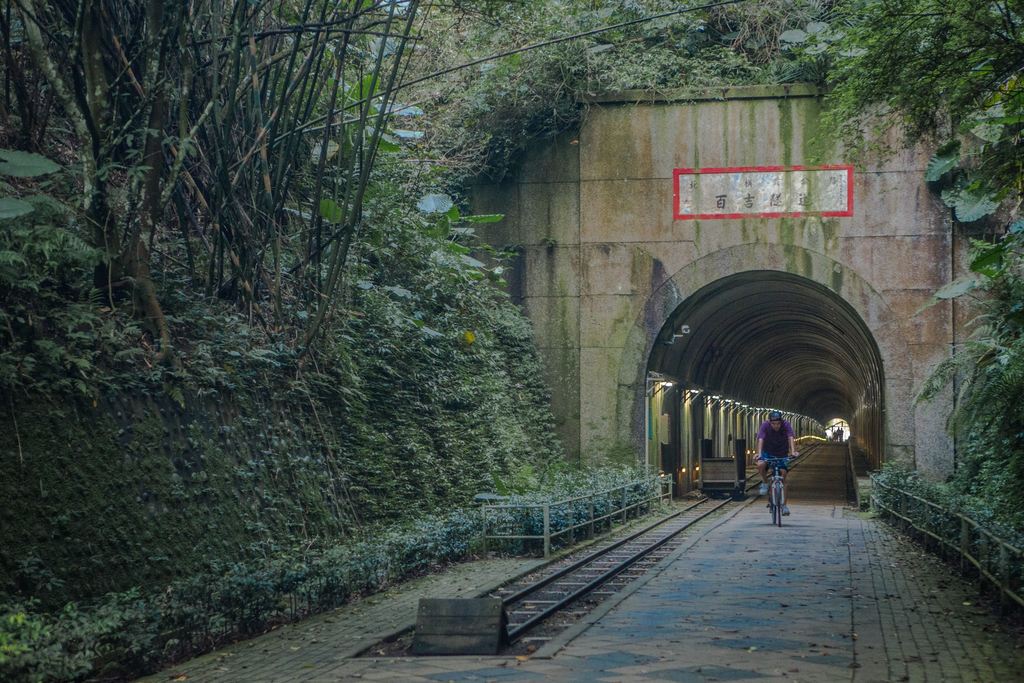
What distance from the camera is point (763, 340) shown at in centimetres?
3353

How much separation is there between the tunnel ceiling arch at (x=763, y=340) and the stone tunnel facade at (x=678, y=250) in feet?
1.09

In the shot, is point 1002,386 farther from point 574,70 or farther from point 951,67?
point 574,70

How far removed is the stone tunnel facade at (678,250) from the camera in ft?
63.1

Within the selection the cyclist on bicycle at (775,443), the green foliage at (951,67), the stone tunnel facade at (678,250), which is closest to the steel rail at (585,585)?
the cyclist on bicycle at (775,443)

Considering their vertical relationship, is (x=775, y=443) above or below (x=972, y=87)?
below

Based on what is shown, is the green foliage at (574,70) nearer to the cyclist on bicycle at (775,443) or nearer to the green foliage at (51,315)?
the cyclist on bicycle at (775,443)

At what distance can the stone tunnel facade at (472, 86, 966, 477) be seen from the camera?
19.2 m

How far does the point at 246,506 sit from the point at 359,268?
580 centimetres

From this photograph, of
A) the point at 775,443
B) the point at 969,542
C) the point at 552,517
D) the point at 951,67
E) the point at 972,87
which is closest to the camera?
the point at 972,87

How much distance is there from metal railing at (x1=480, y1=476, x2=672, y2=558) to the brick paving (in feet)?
3.10

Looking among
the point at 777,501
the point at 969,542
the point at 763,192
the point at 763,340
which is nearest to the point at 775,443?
the point at 777,501

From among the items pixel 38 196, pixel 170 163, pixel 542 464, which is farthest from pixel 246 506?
pixel 542 464

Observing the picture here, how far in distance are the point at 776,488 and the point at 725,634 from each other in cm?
956

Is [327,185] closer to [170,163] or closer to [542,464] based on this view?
[170,163]
